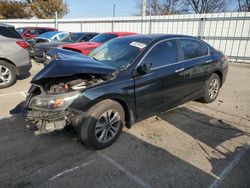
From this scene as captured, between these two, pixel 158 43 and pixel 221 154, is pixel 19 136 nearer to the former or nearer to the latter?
pixel 158 43

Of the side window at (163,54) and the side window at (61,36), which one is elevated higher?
the side window at (163,54)

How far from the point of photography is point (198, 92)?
4895mm

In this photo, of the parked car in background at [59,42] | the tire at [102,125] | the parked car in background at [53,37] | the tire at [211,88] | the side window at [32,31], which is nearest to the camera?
the tire at [102,125]

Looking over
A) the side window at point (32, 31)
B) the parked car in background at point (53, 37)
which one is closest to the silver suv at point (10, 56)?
the parked car in background at point (53, 37)

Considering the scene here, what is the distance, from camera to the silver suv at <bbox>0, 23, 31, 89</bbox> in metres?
6.22

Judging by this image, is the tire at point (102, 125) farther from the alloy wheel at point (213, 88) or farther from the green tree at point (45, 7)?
the green tree at point (45, 7)

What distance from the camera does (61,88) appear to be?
3143 millimetres

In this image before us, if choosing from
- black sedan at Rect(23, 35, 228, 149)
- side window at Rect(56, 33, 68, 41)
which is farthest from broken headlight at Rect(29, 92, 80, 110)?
side window at Rect(56, 33, 68, 41)

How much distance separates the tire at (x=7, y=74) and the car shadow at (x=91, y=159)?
286cm

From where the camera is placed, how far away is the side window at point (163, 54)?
3744mm

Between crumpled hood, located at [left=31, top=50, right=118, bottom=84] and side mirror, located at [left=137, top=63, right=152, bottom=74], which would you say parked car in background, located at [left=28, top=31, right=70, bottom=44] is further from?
side mirror, located at [left=137, top=63, right=152, bottom=74]

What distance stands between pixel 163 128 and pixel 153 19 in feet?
38.7

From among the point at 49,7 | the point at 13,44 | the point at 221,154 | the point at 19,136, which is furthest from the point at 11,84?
the point at 49,7

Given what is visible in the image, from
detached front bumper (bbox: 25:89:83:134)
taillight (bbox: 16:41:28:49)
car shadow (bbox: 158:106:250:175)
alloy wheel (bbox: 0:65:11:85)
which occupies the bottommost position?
car shadow (bbox: 158:106:250:175)
